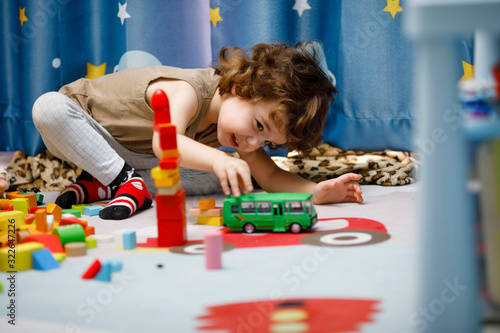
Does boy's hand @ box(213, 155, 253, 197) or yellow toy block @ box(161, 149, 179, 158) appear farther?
boy's hand @ box(213, 155, 253, 197)

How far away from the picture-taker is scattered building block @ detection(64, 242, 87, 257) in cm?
88

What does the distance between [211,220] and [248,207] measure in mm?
139

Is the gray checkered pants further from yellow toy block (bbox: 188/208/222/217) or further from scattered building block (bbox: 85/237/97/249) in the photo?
scattered building block (bbox: 85/237/97/249)

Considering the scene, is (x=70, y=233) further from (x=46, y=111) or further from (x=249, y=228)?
(x=46, y=111)

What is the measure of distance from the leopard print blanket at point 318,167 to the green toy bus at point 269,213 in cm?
59

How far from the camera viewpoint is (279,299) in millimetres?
676

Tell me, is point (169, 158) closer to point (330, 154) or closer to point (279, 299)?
point (279, 299)

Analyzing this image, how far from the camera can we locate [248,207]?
3.33 feet

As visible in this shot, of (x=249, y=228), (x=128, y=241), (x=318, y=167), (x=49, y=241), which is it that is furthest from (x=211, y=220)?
(x=318, y=167)

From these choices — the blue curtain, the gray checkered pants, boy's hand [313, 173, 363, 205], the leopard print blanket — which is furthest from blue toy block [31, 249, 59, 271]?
the blue curtain

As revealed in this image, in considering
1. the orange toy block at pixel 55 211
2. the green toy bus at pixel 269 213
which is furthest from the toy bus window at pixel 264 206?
the orange toy block at pixel 55 211

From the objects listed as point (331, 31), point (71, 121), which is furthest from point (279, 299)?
point (331, 31)

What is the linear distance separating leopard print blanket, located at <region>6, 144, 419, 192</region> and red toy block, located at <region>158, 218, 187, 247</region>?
0.74m

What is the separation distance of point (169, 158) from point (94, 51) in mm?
1049
